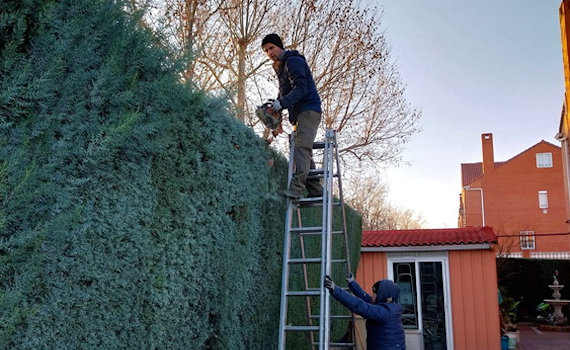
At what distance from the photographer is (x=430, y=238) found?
13539mm

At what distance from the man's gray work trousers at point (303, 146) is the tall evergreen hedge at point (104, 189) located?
0.96 m

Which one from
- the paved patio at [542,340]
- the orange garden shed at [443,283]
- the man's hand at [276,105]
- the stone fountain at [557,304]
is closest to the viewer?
the man's hand at [276,105]

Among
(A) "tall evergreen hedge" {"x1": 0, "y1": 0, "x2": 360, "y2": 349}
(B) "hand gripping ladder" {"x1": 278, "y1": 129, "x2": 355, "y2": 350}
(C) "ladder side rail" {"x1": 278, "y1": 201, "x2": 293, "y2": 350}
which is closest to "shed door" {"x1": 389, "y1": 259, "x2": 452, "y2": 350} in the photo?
(B) "hand gripping ladder" {"x1": 278, "y1": 129, "x2": 355, "y2": 350}

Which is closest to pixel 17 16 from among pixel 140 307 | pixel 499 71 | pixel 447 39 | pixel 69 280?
pixel 69 280

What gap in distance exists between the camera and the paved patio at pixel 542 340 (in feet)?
47.6

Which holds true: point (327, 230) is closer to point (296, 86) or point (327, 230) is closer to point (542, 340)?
point (296, 86)

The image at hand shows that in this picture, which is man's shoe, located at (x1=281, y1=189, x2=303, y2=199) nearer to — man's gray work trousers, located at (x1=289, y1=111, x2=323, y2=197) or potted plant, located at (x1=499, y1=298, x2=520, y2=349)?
man's gray work trousers, located at (x1=289, y1=111, x2=323, y2=197)

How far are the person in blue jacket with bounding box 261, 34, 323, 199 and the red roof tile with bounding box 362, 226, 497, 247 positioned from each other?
8948mm

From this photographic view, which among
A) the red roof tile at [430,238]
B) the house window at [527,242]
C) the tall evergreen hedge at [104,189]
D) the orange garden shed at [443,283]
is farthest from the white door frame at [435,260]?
the house window at [527,242]

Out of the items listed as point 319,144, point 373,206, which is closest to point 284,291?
point 319,144

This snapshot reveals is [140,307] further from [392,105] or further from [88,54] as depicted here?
[392,105]

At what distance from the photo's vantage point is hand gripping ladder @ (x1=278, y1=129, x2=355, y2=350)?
4.23 metres

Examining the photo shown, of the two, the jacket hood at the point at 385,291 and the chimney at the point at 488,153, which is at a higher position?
the chimney at the point at 488,153

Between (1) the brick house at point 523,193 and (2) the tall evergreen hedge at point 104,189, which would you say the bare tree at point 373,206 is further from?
(2) the tall evergreen hedge at point 104,189
